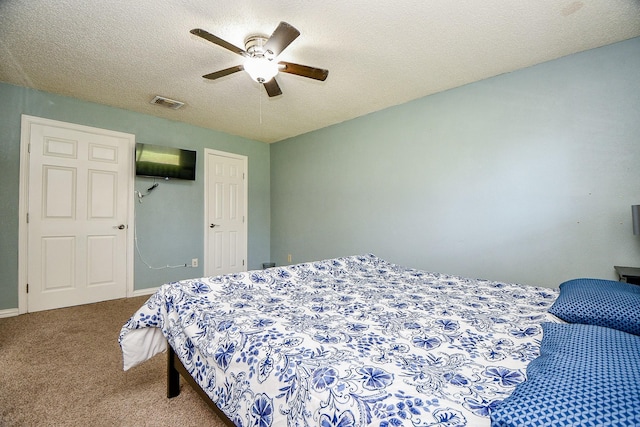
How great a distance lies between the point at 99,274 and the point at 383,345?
3726 mm

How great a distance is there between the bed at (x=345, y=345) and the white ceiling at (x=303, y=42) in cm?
175

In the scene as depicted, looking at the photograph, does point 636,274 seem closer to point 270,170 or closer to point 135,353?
point 135,353

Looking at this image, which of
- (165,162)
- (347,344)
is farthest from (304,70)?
(165,162)

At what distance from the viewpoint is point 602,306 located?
1.14 m

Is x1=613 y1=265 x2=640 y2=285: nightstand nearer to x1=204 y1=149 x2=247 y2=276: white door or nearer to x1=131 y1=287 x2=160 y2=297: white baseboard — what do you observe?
x1=204 y1=149 x2=247 y2=276: white door

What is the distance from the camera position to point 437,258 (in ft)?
10.2

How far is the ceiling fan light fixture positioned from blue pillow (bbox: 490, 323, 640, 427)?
85.1 inches

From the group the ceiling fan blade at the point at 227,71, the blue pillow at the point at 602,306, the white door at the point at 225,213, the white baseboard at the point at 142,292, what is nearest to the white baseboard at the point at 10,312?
the white baseboard at the point at 142,292

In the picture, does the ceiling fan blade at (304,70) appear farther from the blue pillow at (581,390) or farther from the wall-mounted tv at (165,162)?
the wall-mounted tv at (165,162)

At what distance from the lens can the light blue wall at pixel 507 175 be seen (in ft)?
7.25

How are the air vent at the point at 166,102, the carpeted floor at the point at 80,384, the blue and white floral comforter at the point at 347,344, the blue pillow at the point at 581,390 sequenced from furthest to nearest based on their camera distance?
the air vent at the point at 166,102
the carpeted floor at the point at 80,384
the blue and white floral comforter at the point at 347,344
the blue pillow at the point at 581,390

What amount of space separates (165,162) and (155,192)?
42 cm

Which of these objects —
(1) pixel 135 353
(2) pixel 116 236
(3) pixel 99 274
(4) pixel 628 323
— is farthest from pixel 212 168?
(4) pixel 628 323

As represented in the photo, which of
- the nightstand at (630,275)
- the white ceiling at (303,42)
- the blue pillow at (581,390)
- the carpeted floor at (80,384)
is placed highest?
the white ceiling at (303,42)
